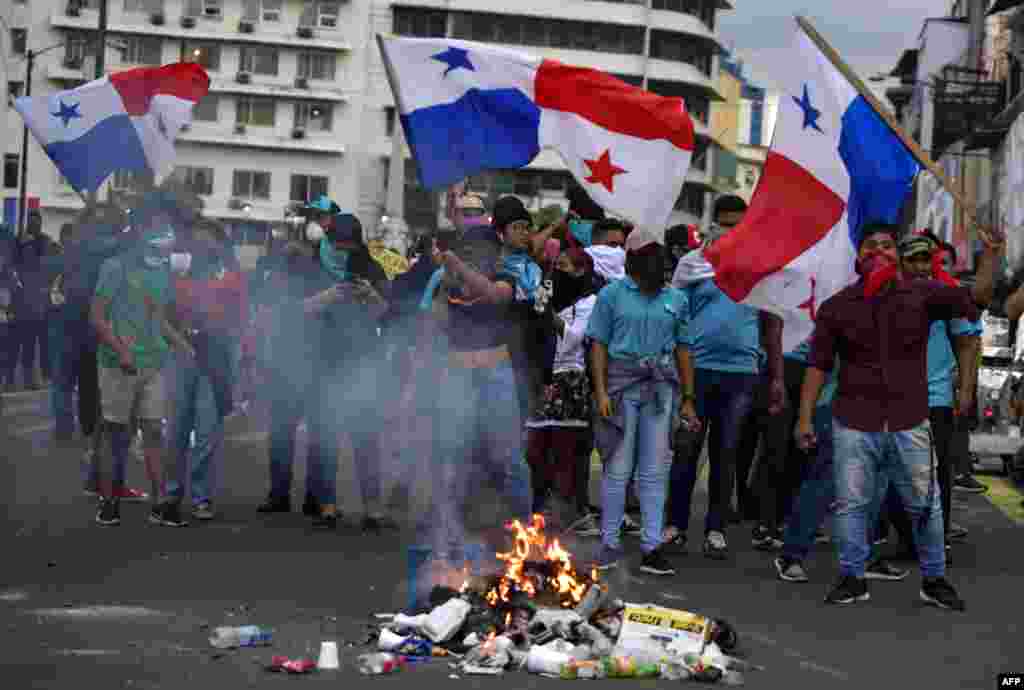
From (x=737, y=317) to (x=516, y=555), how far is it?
130 inches

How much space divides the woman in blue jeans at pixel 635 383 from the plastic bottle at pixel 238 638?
2.97 meters

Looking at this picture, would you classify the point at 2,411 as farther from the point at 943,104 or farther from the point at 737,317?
the point at 943,104

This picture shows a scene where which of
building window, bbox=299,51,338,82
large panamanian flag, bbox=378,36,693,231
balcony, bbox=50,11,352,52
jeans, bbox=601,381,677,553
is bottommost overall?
jeans, bbox=601,381,677,553

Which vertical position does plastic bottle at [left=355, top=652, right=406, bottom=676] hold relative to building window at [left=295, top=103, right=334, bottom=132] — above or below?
below

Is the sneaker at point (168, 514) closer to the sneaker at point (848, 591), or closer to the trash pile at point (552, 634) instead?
the trash pile at point (552, 634)

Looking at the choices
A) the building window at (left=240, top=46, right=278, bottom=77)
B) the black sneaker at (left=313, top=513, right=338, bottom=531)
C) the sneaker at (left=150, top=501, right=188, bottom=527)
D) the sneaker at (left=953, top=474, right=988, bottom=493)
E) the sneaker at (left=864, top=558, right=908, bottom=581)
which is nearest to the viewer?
the sneaker at (left=864, top=558, right=908, bottom=581)

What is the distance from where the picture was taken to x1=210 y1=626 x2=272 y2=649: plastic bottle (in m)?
8.23

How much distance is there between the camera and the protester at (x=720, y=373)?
1183 centimetres

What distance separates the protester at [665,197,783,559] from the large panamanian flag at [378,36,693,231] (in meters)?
1.07

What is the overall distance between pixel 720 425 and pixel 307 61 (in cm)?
7684

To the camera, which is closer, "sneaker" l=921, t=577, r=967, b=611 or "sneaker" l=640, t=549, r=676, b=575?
"sneaker" l=921, t=577, r=967, b=611

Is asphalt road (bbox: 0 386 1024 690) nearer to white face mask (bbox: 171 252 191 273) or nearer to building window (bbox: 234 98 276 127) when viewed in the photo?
white face mask (bbox: 171 252 191 273)

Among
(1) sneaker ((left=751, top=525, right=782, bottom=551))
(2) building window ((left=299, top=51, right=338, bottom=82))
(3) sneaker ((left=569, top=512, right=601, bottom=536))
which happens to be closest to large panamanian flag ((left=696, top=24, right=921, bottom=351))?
(1) sneaker ((left=751, top=525, right=782, bottom=551))

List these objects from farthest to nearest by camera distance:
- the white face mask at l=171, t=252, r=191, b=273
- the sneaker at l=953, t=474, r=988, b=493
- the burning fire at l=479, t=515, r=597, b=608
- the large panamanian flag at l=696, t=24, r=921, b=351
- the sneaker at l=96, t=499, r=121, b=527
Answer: the sneaker at l=953, t=474, r=988, b=493, the white face mask at l=171, t=252, r=191, b=273, the sneaker at l=96, t=499, r=121, b=527, the large panamanian flag at l=696, t=24, r=921, b=351, the burning fire at l=479, t=515, r=597, b=608
